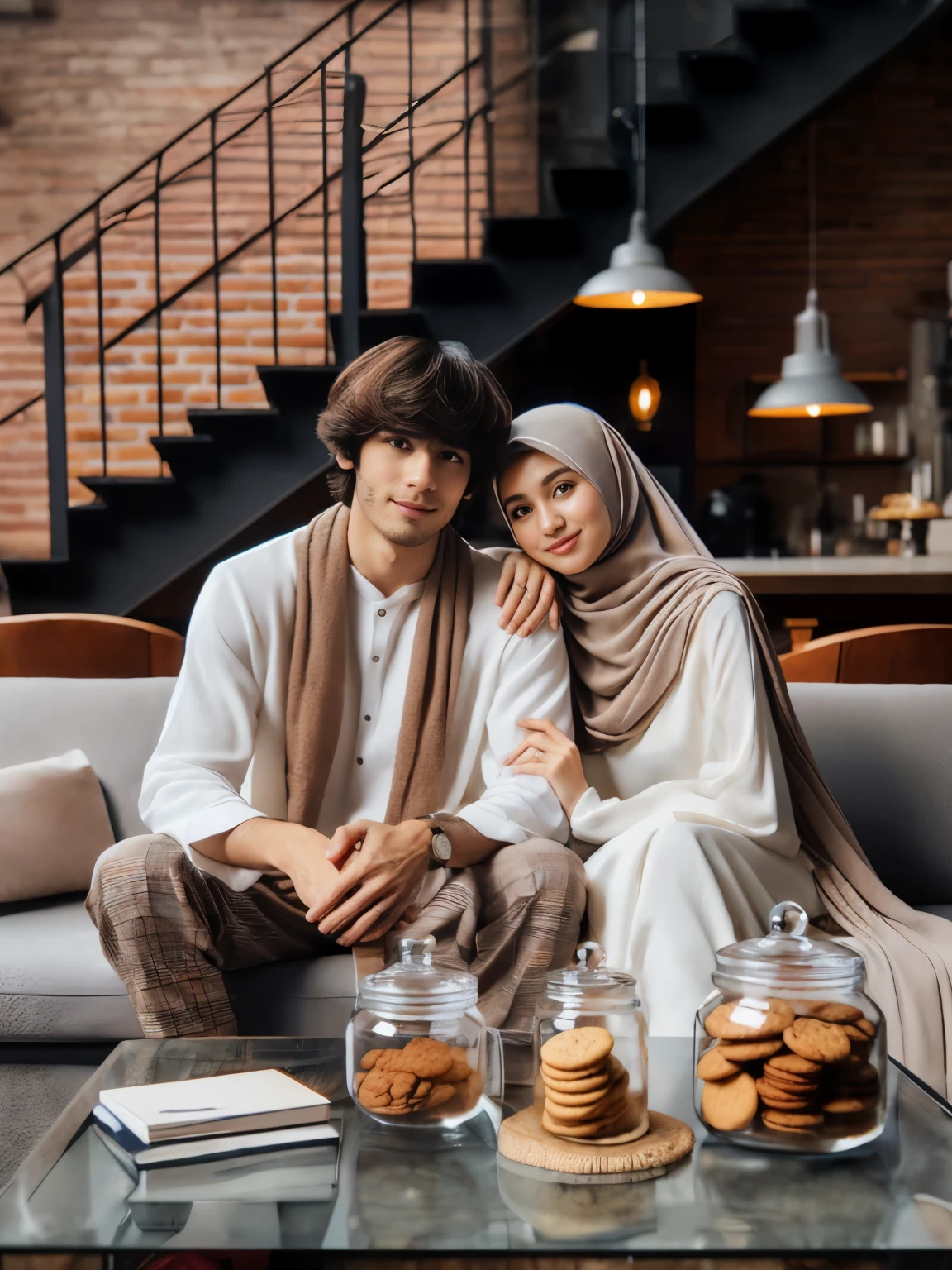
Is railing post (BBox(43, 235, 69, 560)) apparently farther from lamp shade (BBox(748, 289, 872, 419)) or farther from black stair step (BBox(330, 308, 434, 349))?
lamp shade (BBox(748, 289, 872, 419))

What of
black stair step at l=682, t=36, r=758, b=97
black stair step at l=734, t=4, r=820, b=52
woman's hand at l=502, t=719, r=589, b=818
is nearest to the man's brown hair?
woman's hand at l=502, t=719, r=589, b=818

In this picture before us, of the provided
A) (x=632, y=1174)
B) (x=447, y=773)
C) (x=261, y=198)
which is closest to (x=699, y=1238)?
(x=632, y=1174)

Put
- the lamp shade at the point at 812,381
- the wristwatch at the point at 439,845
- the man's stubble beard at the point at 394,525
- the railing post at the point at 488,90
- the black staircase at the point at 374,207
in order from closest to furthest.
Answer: the wristwatch at the point at 439,845 → the man's stubble beard at the point at 394,525 → the black staircase at the point at 374,207 → the lamp shade at the point at 812,381 → the railing post at the point at 488,90

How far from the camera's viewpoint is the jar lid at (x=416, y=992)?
44.9 inches

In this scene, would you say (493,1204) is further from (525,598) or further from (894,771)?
(894,771)

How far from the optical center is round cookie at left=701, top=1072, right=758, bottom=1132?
3.62ft

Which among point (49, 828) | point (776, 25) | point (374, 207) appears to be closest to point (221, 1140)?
point (49, 828)

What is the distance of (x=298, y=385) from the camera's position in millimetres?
4723

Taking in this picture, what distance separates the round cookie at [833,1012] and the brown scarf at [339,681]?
0.96 metres

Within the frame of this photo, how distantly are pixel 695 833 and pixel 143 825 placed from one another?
1.09 meters

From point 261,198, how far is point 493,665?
15.5 ft

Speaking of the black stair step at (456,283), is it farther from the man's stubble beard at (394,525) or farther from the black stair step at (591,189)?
the man's stubble beard at (394,525)

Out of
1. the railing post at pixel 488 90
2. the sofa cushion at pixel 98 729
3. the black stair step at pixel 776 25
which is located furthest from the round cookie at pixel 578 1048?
the railing post at pixel 488 90

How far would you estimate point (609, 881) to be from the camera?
186 centimetres
